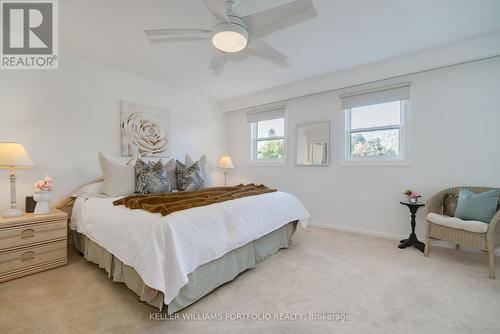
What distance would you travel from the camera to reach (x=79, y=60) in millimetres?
2943

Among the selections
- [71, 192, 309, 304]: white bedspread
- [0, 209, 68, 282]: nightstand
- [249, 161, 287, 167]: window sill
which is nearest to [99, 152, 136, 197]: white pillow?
[71, 192, 309, 304]: white bedspread

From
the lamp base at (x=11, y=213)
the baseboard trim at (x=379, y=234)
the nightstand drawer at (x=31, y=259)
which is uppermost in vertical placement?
the lamp base at (x=11, y=213)

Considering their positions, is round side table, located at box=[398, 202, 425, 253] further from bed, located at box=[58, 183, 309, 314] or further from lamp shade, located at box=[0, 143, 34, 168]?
lamp shade, located at box=[0, 143, 34, 168]

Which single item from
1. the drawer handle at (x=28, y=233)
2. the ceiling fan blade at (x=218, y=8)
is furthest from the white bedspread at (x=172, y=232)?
the ceiling fan blade at (x=218, y=8)

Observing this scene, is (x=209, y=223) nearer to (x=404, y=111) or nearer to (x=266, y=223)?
(x=266, y=223)

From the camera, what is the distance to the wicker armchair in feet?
6.85

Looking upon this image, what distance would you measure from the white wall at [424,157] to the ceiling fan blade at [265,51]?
194 centimetres

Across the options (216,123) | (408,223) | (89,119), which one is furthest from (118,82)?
(408,223)

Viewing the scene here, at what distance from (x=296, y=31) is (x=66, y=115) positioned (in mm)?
2979

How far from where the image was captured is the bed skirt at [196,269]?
1608 millimetres

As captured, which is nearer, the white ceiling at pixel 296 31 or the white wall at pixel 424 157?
the white ceiling at pixel 296 31

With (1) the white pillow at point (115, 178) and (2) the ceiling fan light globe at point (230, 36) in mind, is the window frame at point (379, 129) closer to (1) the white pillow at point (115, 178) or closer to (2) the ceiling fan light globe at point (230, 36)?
(2) the ceiling fan light globe at point (230, 36)

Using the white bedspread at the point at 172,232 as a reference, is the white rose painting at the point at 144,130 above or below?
above

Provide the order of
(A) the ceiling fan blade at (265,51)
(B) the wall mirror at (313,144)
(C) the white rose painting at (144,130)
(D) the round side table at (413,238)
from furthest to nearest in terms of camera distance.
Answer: (B) the wall mirror at (313,144) < (C) the white rose painting at (144,130) < (D) the round side table at (413,238) < (A) the ceiling fan blade at (265,51)
